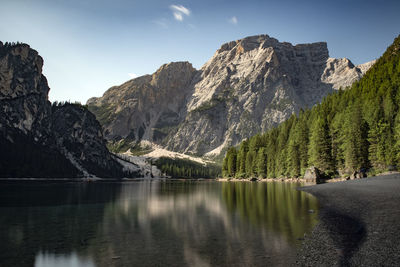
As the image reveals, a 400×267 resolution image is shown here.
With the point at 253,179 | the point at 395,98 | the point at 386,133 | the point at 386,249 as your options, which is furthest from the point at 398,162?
the point at 253,179

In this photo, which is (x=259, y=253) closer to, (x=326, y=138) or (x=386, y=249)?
(x=386, y=249)

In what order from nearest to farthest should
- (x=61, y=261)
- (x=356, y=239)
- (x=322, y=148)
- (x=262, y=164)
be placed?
1. (x=61, y=261)
2. (x=356, y=239)
3. (x=322, y=148)
4. (x=262, y=164)

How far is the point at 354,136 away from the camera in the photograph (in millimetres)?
66188

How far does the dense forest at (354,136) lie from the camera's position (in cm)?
6059

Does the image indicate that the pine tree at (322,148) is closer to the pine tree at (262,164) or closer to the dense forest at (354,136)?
the dense forest at (354,136)

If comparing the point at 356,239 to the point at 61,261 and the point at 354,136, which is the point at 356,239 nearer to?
the point at 61,261

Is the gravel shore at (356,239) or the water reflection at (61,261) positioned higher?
the gravel shore at (356,239)

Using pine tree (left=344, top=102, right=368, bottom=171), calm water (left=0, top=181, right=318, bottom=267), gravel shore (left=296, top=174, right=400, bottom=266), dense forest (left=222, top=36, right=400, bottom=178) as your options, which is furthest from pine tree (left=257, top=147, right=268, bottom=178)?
gravel shore (left=296, top=174, right=400, bottom=266)

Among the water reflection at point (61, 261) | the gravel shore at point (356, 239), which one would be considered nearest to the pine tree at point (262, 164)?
the gravel shore at point (356, 239)

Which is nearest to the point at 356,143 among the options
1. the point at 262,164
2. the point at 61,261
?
the point at 262,164

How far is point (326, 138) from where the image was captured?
7869 cm

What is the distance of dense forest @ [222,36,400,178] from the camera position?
60594 millimetres

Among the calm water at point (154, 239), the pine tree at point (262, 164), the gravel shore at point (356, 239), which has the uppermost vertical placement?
the pine tree at point (262, 164)

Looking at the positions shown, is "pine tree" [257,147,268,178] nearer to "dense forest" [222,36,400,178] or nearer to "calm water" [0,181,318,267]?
"dense forest" [222,36,400,178]
